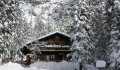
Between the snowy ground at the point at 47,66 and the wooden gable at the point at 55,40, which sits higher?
the wooden gable at the point at 55,40

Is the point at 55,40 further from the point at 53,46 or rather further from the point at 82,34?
the point at 82,34

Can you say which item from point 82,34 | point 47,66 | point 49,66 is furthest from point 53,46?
point 82,34

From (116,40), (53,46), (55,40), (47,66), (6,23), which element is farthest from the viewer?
(55,40)

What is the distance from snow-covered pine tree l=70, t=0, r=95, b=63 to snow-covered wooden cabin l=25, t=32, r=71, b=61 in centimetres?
1376

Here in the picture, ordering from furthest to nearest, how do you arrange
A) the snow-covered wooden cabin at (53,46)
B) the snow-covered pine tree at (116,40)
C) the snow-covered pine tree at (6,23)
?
the snow-covered wooden cabin at (53,46) → the snow-covered pine tree at (6,23) → the snow-covered pine tree at (116,40)

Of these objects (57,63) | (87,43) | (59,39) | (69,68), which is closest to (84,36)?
(87,43)

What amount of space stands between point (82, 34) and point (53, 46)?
1600cm

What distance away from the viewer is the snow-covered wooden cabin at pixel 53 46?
63.3 metres

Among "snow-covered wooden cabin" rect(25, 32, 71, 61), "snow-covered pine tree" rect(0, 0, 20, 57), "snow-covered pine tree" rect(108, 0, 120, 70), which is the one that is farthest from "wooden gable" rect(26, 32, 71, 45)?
"snow-covered pine tree" rect(108, 0, 120, 70)

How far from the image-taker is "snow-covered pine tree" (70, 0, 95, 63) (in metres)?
48.7

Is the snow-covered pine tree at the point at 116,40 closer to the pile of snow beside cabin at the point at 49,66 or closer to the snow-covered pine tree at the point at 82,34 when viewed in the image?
the snow-covered pine tree at the point at 82,34

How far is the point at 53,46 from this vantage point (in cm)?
6375

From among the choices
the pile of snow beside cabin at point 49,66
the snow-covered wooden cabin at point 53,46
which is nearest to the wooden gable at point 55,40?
the snow-covered wooden cabin at point 53,46

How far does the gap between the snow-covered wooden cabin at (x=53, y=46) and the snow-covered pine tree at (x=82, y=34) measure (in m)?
13.8
